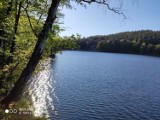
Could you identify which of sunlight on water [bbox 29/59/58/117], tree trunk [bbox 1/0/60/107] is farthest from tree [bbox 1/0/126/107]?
sunlight on water [bbox 29/59/58/117]

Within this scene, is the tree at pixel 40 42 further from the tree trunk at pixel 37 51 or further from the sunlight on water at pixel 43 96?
the sunlight on water at pixel 43 96

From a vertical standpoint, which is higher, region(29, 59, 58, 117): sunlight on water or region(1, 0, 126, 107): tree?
region(1, 0, 126, 107): tree

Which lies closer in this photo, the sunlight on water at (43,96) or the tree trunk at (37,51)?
the tree trunk at (37,51)

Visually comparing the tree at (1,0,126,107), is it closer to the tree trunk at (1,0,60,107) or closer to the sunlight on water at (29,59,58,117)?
the tree trunk at (1,0,60,107)

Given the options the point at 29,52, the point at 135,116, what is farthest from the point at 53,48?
the point at 135,116

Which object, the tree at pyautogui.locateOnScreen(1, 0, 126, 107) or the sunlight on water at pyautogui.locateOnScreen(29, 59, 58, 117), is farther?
the sunlight on water at pyautogui.locateOnScreen(29, 59, 58, 117)

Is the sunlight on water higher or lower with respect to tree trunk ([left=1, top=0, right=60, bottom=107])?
lower

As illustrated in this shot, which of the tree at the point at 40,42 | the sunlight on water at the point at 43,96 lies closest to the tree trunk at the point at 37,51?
the tree at the point at 40,42

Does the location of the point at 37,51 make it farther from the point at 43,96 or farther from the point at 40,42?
the point at 43,96

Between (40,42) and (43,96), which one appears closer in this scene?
(40,42)

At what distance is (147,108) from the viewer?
40469mm

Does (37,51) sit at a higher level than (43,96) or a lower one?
higher

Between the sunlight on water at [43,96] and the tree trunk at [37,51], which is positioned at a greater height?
the tree trunk at [37,51]

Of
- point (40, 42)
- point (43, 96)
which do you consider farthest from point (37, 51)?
point (43, 96)
